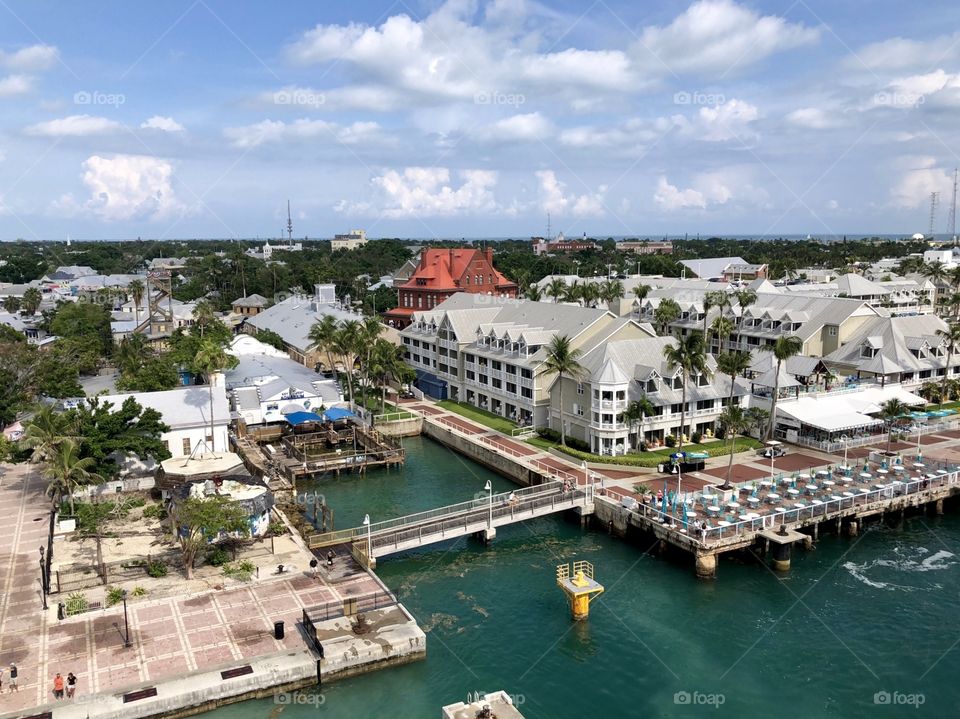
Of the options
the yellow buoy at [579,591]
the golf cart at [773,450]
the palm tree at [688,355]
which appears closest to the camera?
the yellow buoy at [579,591]

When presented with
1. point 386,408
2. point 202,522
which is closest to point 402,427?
point 386,408

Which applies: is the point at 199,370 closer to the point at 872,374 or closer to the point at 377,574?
the point at 377,574

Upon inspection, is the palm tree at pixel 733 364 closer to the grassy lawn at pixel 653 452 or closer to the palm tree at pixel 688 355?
the palm tree at pixel 688 355

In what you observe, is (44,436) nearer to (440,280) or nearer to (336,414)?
(336,414)

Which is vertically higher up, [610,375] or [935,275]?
[935,275]

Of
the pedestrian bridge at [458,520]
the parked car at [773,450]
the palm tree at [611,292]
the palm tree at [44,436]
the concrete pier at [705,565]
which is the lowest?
the concrete pier at [705,565]

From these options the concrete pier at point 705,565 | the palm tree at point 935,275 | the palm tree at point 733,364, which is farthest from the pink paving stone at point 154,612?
the palm tree at point 935,275

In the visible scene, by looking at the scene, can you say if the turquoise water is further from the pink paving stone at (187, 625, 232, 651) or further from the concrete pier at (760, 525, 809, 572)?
the pink paving stone at (187, 625, 232, 651)
